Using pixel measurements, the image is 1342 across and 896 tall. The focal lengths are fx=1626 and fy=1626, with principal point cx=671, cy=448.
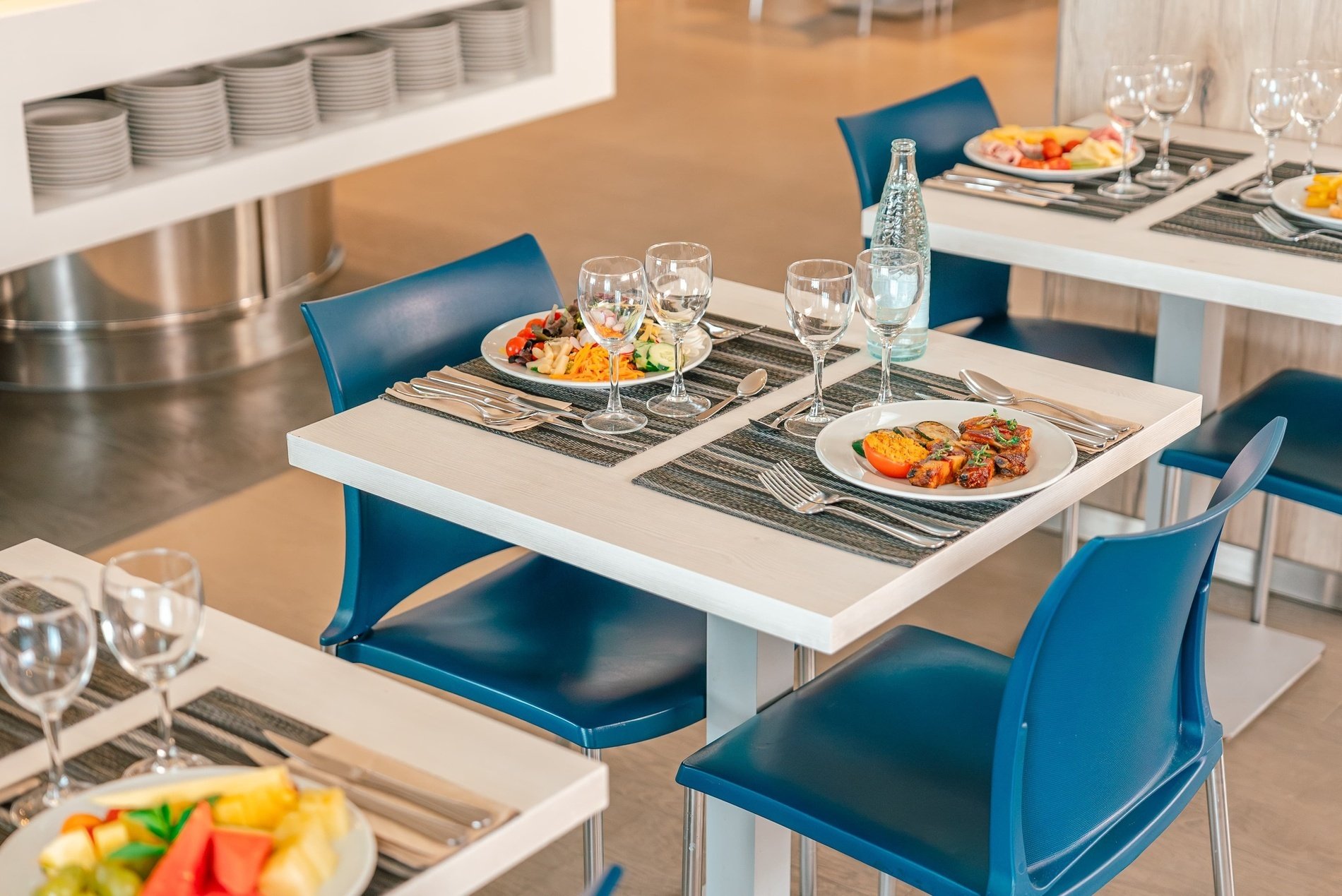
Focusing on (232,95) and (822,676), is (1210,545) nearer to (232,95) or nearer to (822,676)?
(822,676)

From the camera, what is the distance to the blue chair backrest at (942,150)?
8.54 ft

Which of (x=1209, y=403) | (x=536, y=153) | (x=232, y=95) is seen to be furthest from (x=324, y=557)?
(x=536, y=153)

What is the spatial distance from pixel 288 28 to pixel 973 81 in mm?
1373

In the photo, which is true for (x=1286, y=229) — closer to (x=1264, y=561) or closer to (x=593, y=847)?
(x=1264, y=561)

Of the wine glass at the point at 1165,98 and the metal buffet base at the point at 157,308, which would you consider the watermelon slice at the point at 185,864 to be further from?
the metal buffet base at the point at 157,308

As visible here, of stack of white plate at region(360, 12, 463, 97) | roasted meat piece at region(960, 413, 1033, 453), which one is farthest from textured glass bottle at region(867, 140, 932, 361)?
stack of white plate at region(360, 12, 463, 97)

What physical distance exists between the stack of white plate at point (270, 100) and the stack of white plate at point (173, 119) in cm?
7

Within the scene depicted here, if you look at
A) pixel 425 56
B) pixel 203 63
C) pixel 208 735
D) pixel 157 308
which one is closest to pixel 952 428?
pixel 208 735

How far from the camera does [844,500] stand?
5.00 ft

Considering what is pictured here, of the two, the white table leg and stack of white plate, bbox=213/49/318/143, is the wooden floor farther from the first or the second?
stack of white plate, bbox=213/49/318/143

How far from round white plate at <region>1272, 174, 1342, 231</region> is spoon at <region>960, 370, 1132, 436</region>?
75 cm

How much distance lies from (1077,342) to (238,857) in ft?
6.61

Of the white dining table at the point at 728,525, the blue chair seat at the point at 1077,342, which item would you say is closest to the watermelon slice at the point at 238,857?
the white dining table at the point at 728,525

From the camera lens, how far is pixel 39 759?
46.6 inches
